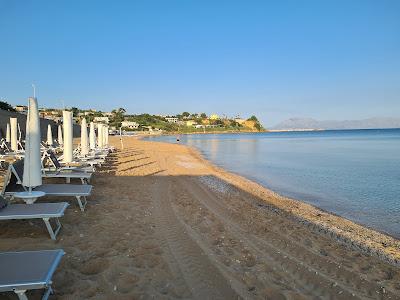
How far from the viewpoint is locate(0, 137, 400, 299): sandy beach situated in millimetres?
3854

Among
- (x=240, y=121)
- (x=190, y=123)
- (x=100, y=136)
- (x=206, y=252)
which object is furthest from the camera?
(x=240, y=121)

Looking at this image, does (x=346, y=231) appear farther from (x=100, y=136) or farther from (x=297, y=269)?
(x=100, y=136)

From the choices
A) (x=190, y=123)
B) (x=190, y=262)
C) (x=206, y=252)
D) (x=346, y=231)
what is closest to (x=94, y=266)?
(x=190, y=262)

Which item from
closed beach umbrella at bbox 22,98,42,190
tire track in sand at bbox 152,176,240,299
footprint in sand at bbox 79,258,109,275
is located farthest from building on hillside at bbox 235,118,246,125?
footprint in sand at bbox 79,258,109,275

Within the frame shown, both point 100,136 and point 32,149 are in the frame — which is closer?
point 32,149

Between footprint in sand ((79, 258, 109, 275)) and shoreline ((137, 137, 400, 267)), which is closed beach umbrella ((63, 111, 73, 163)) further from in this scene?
footprint in sand ((79, 258, 109, 275))

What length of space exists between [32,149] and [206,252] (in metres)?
3.27

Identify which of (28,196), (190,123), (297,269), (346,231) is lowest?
(346,231)

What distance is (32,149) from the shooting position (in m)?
5.45

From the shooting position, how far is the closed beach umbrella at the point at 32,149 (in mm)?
5397

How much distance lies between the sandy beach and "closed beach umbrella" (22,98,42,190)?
775 millimetres

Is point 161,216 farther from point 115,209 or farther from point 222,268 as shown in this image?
point 222,268

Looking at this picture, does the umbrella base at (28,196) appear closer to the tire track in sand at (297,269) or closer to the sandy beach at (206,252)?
the sandy beach at (206,252)

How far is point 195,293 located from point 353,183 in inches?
504
